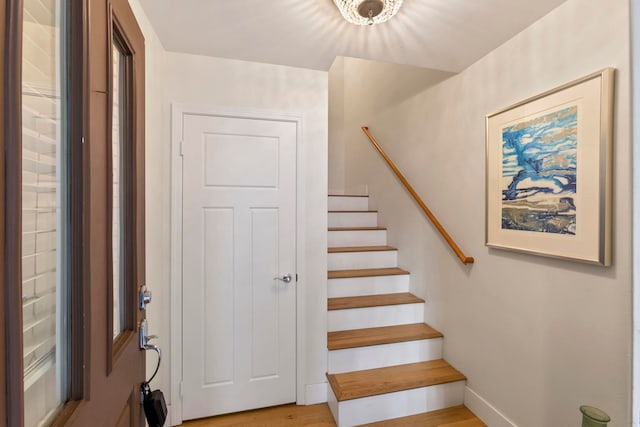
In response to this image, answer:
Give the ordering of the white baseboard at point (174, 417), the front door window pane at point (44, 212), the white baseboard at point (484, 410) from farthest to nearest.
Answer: the white baseboard at point (174, 417), the white baseboard at point (484, 410), the front door window pane at point (44, 212)

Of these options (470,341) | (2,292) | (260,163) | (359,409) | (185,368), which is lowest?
(359,409)

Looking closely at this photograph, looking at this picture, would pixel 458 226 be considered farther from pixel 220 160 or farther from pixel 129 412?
pixel 129 412

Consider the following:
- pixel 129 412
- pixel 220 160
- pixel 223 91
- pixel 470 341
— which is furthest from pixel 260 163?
pixel 470 341

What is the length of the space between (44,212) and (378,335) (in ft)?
7.08

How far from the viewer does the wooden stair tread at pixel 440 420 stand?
192cm

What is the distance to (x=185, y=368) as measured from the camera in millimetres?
1955

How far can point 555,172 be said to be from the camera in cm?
146

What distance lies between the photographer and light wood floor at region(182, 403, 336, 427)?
1944 millimetres

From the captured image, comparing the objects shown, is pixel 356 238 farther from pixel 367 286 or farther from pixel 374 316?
pixel 374 316

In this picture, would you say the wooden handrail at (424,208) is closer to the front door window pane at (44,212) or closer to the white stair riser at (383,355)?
the white stair riser at (383,355)

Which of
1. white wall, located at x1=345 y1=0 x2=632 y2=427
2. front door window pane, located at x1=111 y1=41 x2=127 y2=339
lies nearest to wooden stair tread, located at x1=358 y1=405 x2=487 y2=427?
white wall, located at x1=345 y1=0 x2=632 y2=427

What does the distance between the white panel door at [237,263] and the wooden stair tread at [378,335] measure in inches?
13.3

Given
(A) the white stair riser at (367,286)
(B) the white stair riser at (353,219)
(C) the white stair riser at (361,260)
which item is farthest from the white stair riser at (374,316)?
(B) the white stair riser at (353,219)

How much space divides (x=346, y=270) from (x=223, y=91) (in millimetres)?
1794
